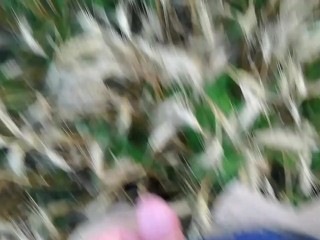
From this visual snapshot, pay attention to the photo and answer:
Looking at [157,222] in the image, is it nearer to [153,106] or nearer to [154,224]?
[154,224]

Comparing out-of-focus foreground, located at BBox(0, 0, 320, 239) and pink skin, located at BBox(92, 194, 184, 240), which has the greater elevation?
out-of-focus foreground, located at BBox(0, 0, 320, 239)

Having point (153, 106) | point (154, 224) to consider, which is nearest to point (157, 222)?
point (154, 224)

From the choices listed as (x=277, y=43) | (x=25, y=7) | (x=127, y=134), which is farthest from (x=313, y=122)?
(x=25, y=7)

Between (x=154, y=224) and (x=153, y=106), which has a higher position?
(x=153, y=106)

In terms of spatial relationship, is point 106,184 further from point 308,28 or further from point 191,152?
point 308,28

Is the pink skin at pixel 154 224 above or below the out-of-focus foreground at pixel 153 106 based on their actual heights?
below
